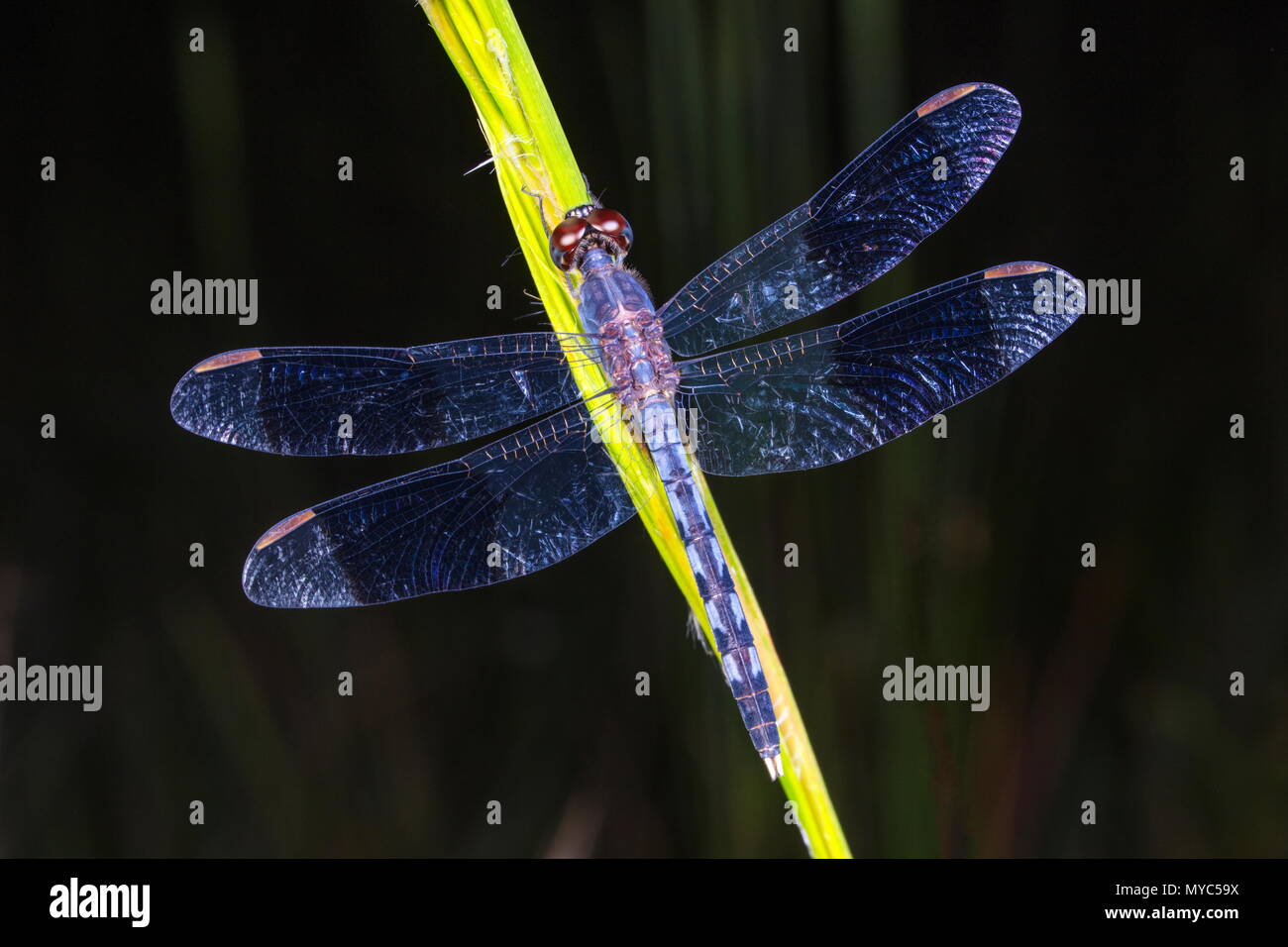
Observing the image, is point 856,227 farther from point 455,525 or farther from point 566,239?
point 455,525

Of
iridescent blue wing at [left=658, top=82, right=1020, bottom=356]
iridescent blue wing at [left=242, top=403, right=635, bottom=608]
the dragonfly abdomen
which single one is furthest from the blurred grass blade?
iridescent blue wing at [left=658, top=82, right=1020, bottom=356]

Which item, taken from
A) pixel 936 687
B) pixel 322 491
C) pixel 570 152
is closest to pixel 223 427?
pixel 322 491

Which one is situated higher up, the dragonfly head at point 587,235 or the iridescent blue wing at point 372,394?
the dragonfly head at point 587,235

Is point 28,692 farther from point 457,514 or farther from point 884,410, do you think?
point 884,410

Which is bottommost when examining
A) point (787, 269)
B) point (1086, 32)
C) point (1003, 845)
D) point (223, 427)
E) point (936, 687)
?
point (1003, 845)

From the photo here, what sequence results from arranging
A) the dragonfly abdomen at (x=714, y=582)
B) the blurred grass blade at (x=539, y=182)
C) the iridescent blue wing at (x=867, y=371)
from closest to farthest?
the blurred grass blade at (x=539, y=182), the dragonfly abdomen at (x=714, y=582), the iridescent blue wing at (x=867, y=371)

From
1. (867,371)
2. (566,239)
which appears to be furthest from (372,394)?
(867,371)

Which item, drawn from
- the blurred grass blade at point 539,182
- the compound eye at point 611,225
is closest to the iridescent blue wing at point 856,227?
the compound eye at point 611,225

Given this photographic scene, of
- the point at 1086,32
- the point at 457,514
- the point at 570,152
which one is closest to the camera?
the point at 570,152

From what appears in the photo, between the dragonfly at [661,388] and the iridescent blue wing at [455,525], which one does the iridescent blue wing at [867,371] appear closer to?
the dragonfly at [661,388]
